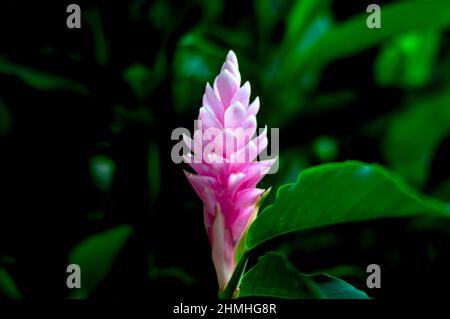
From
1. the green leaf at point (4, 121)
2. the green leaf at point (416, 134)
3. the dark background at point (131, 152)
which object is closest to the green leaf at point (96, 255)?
the dark background at point (131, 152)

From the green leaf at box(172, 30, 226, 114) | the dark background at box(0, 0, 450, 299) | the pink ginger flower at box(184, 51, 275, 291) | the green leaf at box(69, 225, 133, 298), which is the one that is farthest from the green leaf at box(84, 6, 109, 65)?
the pink ginger flower at box(184, 51, 275, 291)

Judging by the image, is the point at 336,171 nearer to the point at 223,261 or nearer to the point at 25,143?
the point at 223,261

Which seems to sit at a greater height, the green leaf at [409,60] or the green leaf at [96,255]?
the green leaf at [409,60]

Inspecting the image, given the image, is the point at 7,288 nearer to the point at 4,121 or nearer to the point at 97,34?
the point at 4,121

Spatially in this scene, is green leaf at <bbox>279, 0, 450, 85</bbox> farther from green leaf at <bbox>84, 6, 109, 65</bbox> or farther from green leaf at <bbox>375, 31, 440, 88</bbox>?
green leaf at <bbox>84, 6, 109, 65</bbox>

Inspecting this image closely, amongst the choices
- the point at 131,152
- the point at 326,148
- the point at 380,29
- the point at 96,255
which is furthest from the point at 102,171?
the point at 380,29

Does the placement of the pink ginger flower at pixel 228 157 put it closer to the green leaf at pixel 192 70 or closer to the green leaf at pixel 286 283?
the green leaf at pixel 286 283

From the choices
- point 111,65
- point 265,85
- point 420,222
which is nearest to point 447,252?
point 420,222
